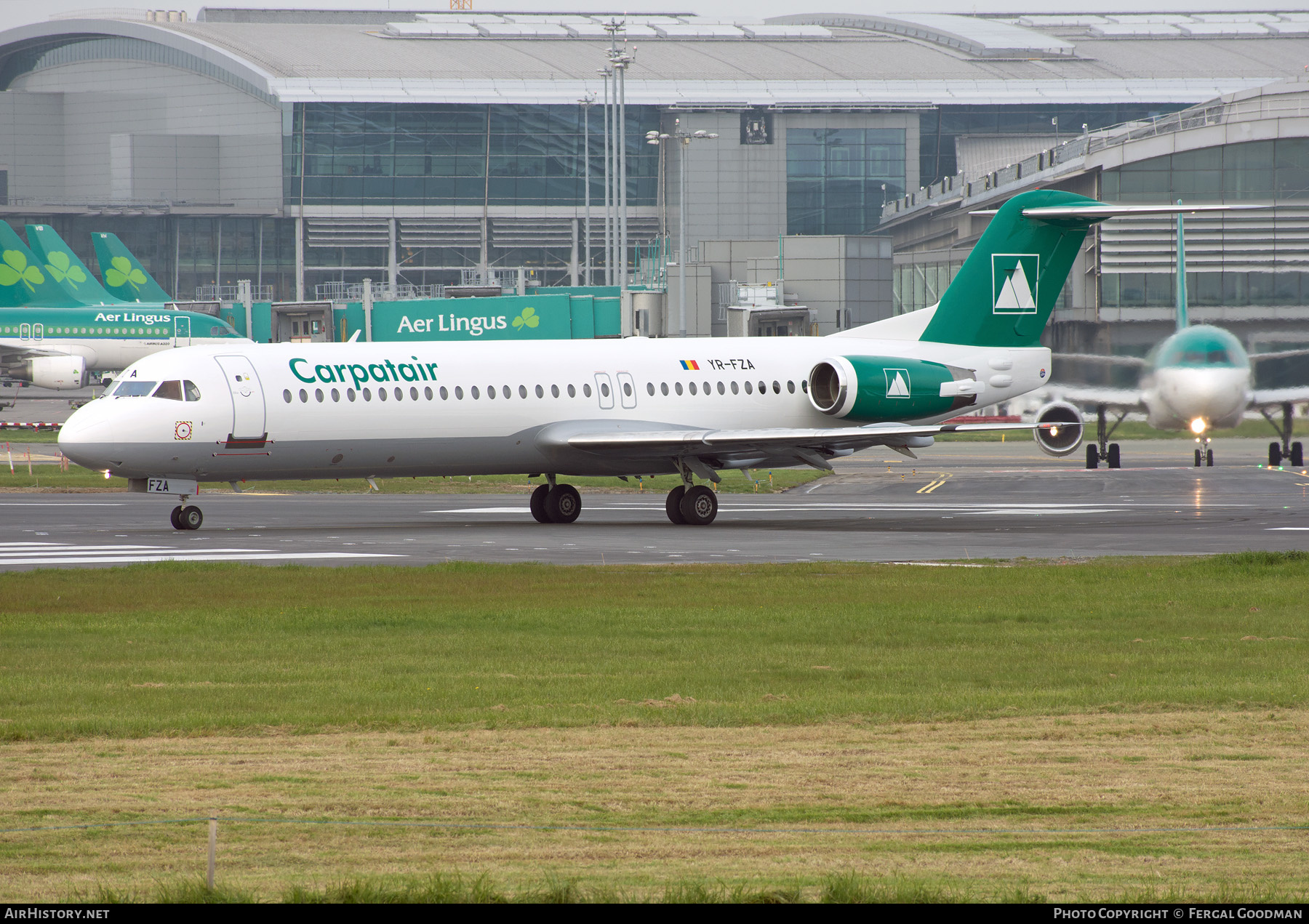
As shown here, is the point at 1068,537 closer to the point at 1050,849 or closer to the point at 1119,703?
the point at 1119,703

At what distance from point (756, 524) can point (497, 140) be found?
10459 cm

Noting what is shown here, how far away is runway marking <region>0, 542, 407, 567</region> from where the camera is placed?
2638cm

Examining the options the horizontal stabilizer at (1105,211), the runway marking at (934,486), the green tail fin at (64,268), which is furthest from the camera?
the green tail fin at (64,268)

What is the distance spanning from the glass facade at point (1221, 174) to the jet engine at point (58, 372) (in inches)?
2083

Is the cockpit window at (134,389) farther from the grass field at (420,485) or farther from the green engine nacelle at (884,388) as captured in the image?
the green engine nacelle at (884,388)

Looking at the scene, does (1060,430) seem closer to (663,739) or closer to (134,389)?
(134,389)

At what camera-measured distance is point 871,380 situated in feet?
111

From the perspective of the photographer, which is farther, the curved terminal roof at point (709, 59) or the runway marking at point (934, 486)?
the curved terminal roof at point (709, 59)

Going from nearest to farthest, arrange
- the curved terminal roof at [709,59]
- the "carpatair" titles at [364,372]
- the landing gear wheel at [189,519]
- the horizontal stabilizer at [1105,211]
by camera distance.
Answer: the "carpatair" titles at [364,372]
the landing gear wheel at [189,519]
the horizontal stabilizer at [1105,211]
the curved terminal roof at [709,59]

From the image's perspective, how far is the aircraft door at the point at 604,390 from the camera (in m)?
32.9

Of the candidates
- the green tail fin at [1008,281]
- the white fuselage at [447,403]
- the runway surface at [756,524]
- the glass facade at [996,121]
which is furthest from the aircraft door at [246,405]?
the glass facade at [996,121]

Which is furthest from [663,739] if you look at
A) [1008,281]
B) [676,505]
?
[1008,281]

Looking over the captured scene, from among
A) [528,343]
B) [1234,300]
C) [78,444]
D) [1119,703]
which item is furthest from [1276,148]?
[1119,703]

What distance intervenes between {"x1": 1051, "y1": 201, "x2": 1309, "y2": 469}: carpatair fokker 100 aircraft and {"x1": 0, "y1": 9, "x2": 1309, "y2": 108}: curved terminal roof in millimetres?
89549
